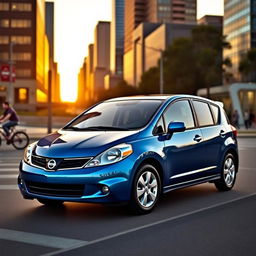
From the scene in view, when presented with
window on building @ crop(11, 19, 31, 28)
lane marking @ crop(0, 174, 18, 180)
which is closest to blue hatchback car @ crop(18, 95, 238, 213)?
lane marking @ crop(0, 174, 18, 180)

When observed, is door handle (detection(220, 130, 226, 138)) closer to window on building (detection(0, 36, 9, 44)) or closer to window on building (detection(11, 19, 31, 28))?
window on building (detection(11, 19, 31, 28))

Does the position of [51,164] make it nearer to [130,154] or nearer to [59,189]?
[59,189]

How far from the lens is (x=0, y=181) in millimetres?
10117

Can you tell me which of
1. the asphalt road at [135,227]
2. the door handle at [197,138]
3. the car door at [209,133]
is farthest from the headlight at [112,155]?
the car door at [209,133]

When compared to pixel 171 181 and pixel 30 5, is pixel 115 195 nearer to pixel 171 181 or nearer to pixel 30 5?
pixel 171 181

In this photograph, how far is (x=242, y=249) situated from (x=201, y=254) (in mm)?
467

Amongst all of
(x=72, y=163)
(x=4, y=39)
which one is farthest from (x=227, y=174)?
(x=4, y=39)

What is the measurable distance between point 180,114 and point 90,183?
7.31 feet

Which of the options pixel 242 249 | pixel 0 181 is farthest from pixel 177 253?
pixel 0 181

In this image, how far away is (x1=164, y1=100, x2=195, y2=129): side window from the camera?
7.63m

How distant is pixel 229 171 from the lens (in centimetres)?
888

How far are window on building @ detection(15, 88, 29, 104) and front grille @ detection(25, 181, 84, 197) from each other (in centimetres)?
11030

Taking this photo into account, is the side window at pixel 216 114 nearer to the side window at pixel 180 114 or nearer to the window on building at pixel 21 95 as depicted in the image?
the side window at pixel 180 114

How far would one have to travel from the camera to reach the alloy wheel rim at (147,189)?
668cm
